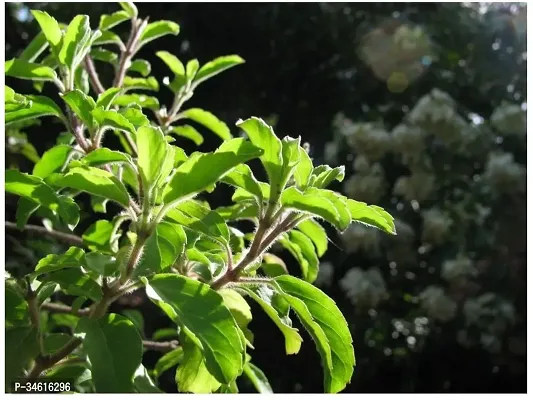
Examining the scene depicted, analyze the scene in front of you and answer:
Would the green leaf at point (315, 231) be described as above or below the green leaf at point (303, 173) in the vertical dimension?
below

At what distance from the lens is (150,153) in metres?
0.60

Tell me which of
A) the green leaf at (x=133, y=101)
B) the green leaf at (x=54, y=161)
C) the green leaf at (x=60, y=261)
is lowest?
the green leaf at (x=60, y=261)

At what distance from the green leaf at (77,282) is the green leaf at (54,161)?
0.69ft

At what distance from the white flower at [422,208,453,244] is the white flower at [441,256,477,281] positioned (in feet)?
0.34

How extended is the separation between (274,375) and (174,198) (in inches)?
94.0

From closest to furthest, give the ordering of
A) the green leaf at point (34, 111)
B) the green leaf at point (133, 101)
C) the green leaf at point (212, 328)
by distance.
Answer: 1. the green leaf at point (212, 328)
2. the green leaf at point (34, 111)
3. the green leaf at point (133, 101)

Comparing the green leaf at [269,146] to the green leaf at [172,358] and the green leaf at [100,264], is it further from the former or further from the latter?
the green leaf at [172,358]

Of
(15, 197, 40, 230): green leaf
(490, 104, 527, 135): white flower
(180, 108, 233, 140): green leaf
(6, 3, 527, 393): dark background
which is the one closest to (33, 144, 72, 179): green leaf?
(15, 197, 40, 230): green leaf

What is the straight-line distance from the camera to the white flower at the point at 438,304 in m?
2.58

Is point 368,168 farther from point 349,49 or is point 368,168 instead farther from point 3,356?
point 3,356

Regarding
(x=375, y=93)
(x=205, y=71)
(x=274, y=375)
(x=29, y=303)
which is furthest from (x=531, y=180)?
(x=29, y=303)

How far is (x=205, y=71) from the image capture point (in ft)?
3.65

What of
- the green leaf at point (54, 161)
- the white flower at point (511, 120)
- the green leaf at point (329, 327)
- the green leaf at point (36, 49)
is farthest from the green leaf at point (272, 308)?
the white flower at point (511, 120)

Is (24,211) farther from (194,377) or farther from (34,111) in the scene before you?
(194,377)
